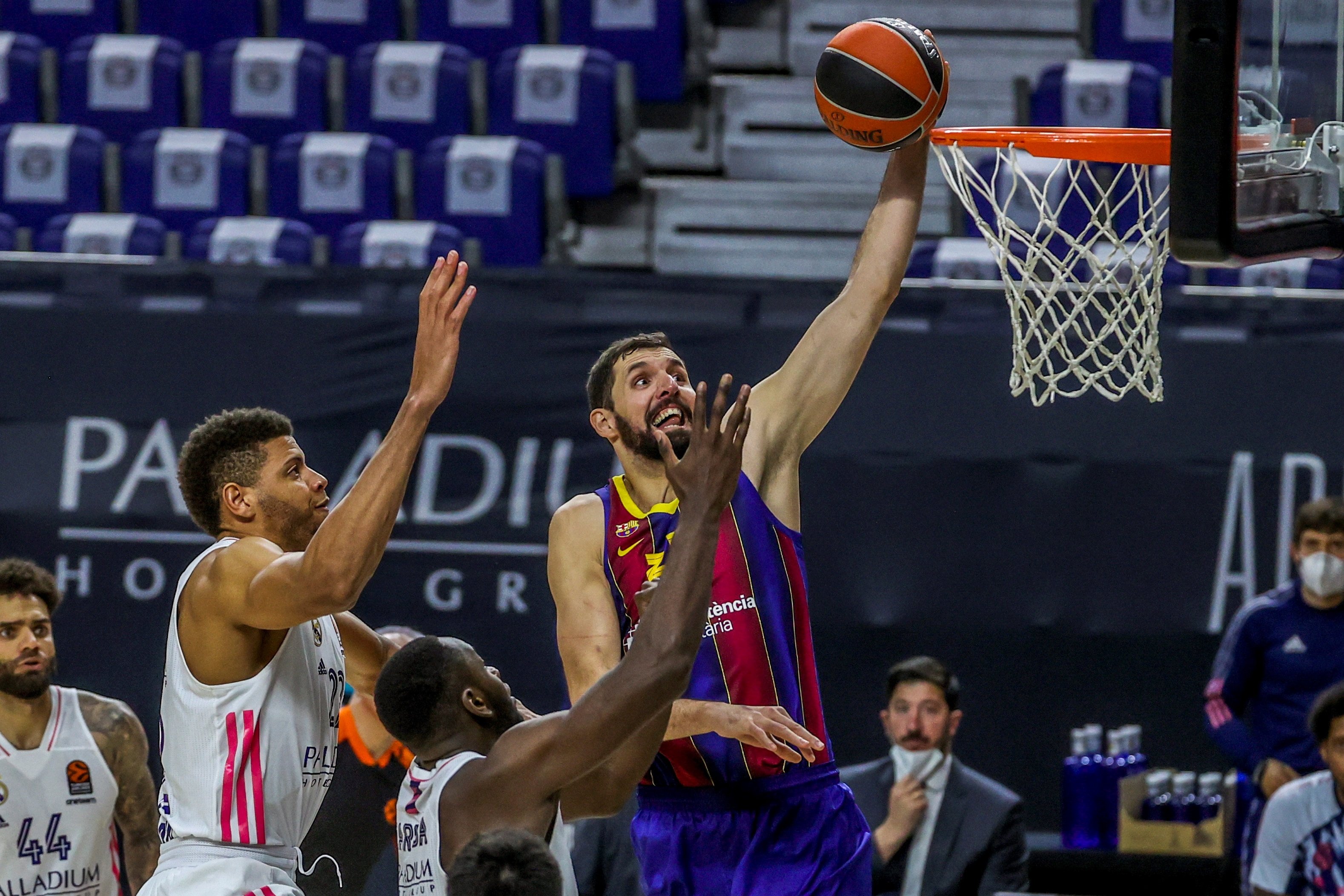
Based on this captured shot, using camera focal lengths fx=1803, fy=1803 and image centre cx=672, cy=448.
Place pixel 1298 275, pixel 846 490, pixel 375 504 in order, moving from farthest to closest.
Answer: pixel 1298 275 < pixel 846 490 < pixel 375 504

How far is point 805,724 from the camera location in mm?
4352

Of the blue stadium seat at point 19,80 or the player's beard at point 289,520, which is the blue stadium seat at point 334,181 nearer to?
the blue stadium seat at point 19,80

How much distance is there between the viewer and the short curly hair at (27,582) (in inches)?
203

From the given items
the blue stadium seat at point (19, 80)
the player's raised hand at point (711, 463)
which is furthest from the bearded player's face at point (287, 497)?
the blue stadium seat at point (19, 80)

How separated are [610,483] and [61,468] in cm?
361

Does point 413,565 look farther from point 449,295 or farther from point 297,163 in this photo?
point 449,295

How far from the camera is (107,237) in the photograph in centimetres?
911

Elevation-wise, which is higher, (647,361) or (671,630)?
(647,361)

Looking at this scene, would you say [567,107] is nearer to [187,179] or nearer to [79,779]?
[187,179]

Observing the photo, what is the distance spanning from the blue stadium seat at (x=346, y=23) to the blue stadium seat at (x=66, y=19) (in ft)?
3.64

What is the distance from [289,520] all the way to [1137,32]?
7.19m

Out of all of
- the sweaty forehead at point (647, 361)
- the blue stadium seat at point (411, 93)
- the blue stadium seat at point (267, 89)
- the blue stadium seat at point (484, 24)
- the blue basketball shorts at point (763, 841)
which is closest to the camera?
the blue basketball shorts at point (763, 841)

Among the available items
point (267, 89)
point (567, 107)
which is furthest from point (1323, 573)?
point (267, 89)

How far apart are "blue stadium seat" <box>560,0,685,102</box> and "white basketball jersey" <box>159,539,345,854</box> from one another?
22.4 feet
